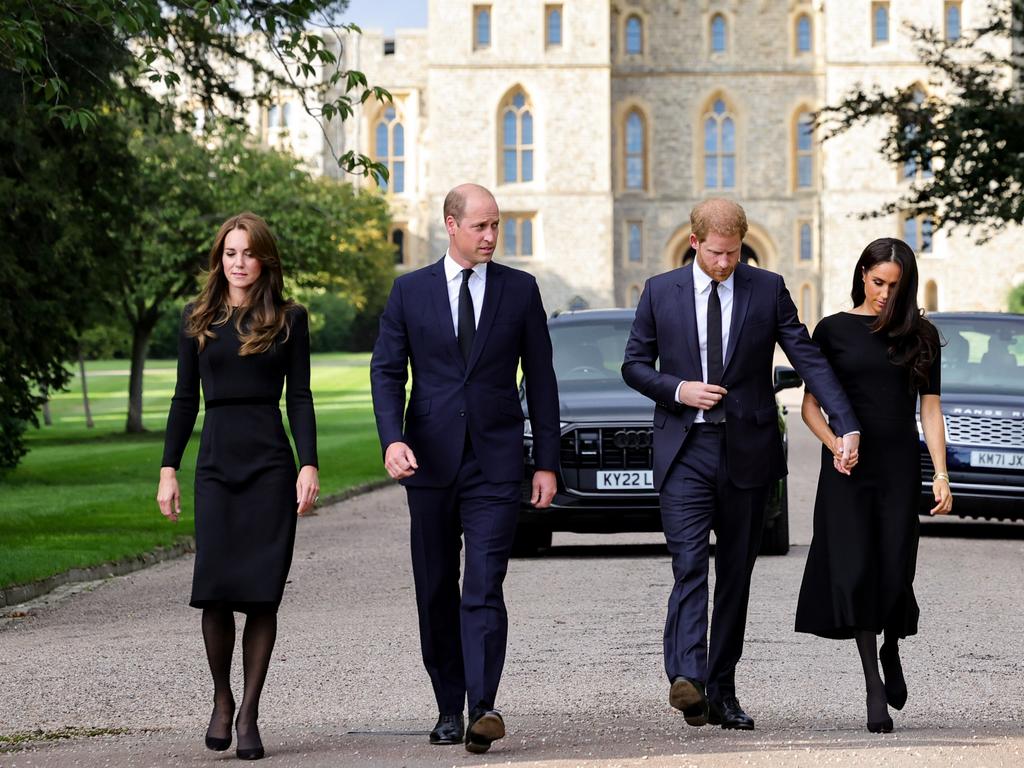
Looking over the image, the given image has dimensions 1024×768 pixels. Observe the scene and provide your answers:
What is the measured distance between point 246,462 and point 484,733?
1.17m

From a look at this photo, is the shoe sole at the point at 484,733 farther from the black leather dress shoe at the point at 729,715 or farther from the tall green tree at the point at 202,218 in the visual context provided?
the tall green tree at the point at 202,218

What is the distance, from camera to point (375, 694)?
7367 millimetres

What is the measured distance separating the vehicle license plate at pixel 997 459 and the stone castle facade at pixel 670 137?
55.6 m

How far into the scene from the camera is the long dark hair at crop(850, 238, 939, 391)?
655 centimetres

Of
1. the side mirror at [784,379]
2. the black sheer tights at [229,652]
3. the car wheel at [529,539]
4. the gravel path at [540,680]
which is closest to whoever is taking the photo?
the gravel path at [540,680]

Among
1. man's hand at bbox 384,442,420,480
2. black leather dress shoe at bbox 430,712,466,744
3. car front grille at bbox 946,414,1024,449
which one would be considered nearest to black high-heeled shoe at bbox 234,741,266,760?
black leather dress shoe at bbox 430,712,466,744

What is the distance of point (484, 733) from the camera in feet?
19.2

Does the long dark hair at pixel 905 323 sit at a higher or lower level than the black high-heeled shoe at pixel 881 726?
higher

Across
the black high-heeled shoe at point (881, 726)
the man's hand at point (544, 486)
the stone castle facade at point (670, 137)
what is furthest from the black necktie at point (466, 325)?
the stone castle facade at point (670, 137)

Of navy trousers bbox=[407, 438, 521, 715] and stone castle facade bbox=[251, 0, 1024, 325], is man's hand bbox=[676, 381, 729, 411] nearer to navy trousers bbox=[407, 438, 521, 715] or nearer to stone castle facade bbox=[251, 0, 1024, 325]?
navy trousers bbox=[407, 438, 521, 715]

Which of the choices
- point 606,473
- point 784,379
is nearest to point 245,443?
point 784,379

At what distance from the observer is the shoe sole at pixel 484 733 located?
5859 millimetres

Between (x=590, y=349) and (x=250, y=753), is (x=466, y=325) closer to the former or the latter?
(x=250, y=753)

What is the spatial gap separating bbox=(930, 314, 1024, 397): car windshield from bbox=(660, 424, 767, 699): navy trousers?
7.88 meters
